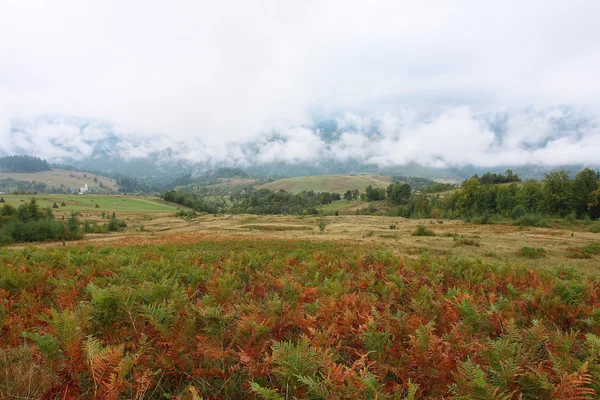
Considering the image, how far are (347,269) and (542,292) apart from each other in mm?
4224

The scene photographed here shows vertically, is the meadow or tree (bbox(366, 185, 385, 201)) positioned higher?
the meadow

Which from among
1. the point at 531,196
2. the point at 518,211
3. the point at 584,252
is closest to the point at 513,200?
the point at 531,196

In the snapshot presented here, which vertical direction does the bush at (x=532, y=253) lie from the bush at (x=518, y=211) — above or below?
above

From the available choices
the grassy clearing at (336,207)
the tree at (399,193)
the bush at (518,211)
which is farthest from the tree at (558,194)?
the grassy clearing at (336,207)

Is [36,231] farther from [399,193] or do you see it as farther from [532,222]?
[399,193]

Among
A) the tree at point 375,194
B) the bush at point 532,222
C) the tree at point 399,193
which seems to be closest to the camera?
the bush at point 532,222

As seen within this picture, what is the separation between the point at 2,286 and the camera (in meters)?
5.39

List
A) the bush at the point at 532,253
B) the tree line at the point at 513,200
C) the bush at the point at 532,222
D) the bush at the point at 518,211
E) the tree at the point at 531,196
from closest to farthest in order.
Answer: the bush at the point at 532,253, the bush at the point at 532,222, the tree line at the point at 513,200, the bush at the point at 518,211, the tree at the point at 531,196

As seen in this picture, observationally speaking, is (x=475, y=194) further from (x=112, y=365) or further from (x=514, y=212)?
(x=112, y=365)

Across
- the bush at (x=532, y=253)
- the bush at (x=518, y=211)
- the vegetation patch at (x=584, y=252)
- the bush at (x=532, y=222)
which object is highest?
the bush at (x=532, y=253)

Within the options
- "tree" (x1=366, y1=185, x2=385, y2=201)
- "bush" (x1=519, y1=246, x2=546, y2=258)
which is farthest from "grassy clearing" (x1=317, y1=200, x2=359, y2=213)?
"bush" (x1=519, y1=246, x2=546, y2=258)

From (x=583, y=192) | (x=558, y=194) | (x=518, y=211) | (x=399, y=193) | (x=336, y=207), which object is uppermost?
(x=583, y=192)

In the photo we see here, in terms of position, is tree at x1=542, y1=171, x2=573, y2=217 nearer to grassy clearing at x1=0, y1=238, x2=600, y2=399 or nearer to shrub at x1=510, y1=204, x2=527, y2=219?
shrub at x1=510, y1=204, x2=527, y2=219

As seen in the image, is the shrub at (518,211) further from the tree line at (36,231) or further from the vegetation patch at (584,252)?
the tree line at (36,231)
